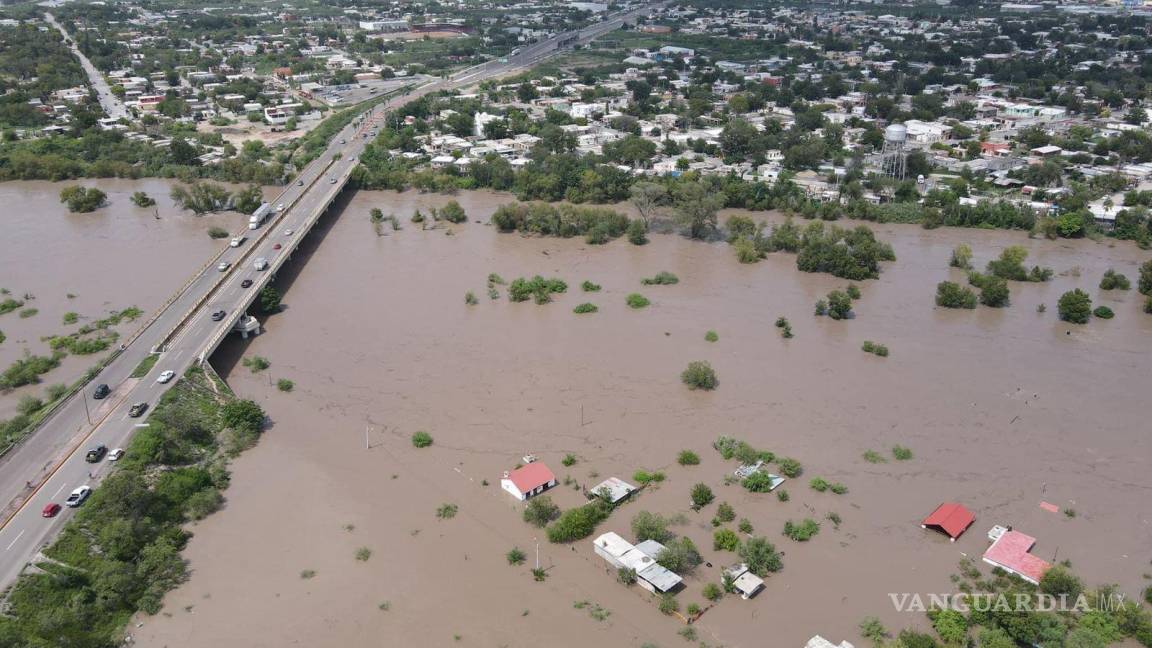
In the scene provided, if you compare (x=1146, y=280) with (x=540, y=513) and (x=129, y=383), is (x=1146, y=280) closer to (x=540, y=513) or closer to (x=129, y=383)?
(x=540, y=513)

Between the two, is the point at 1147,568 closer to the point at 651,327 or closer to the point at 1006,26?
the point at 651,327

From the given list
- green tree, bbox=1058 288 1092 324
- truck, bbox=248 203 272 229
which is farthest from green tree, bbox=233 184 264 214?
green tree, bbox=1058 288 1092 324

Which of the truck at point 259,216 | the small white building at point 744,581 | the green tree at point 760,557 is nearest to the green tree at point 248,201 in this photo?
the truck at point 259,216

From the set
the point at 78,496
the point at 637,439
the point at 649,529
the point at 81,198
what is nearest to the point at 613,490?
the point at 649,529

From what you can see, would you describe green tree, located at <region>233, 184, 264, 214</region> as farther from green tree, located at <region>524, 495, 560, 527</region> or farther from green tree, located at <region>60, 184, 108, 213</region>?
green tree, located at <region>524, 495, 560, 527</region>

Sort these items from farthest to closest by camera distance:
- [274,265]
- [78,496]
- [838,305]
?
[274,265] → [838,305] → [78,496]

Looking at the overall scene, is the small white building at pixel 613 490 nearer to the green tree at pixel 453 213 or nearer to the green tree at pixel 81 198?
the green tree at pixel 453 213
